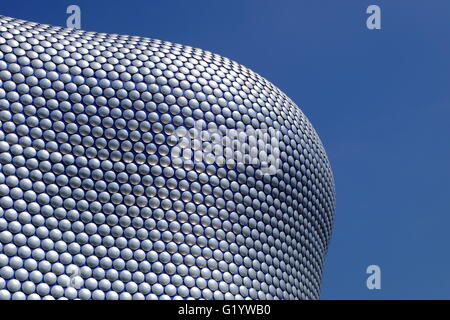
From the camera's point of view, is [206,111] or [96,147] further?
[206,111]

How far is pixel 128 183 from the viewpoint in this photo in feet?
87.8

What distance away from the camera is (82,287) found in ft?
81.9

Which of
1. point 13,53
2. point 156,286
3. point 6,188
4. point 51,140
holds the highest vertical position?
point 13,53

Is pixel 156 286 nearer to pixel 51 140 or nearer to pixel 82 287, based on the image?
pixel 82 287

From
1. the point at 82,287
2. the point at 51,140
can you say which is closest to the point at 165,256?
the point at 82,287

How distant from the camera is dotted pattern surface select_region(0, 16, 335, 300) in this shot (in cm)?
2514

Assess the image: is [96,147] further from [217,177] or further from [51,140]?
[217,177]

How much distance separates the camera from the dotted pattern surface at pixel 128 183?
2514cm

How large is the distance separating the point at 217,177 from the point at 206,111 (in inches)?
102

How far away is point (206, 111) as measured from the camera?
94.7 feet

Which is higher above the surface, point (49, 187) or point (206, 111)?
point (206, 111)
